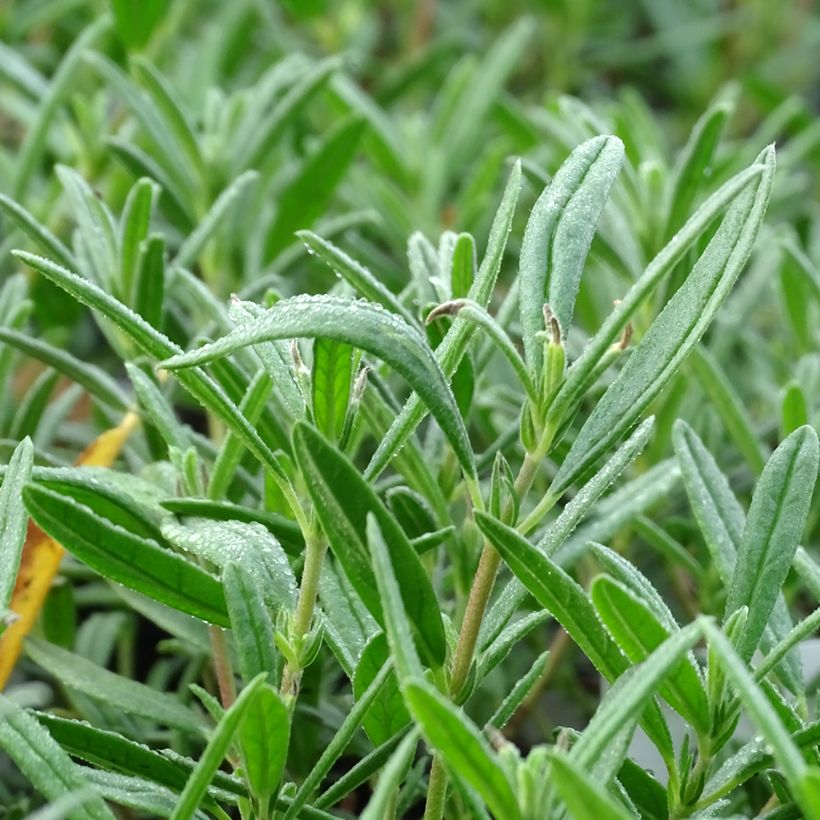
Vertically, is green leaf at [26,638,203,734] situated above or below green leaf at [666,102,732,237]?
below

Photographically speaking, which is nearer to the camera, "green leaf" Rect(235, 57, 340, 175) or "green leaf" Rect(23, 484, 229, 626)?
"green leaf" Rect(23, 484, 229, 626)

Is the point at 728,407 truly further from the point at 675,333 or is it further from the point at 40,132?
the point at 40,132

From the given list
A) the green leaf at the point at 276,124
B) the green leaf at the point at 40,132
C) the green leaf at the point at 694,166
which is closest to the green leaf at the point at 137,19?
the green leaf at the point at 40,132

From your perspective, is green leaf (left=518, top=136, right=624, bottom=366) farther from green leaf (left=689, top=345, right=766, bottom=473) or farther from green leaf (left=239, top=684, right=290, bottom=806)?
green leaf (left=689, top=345, right=766, bottom=473)

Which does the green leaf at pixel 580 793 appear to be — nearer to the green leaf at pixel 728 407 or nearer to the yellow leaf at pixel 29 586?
the yellow leaf at pixel 29 586

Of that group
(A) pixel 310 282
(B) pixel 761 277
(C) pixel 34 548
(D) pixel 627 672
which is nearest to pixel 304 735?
(C) pixel 34 548

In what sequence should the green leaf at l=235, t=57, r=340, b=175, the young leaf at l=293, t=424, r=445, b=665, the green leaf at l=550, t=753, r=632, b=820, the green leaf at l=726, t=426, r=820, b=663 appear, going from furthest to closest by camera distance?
the green leaf at l=235, t=57, r=340, b=175 → the green leaf at l=726, t=426, r=820, b=663 → the young leaf at l=293, t=424, r=445, b=665 → the green leaf at l=550, t=753, r=632, b=820

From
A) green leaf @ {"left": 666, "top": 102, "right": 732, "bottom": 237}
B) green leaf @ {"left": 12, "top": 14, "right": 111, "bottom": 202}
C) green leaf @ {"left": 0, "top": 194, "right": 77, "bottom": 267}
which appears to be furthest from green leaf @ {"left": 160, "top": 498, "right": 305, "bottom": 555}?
green leaf @ {"left": 12, "top": 14, "right": 111, "bottom": 202}
